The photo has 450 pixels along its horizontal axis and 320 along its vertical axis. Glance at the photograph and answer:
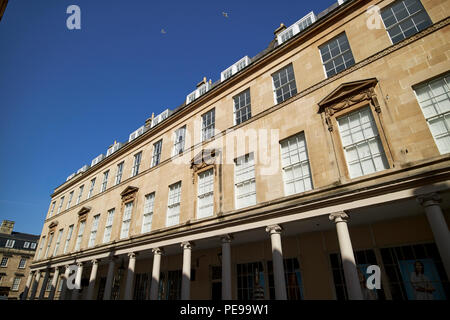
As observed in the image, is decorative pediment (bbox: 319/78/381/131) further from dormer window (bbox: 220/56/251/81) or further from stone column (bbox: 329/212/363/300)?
dormer window (bbox: 220/56/251/81)

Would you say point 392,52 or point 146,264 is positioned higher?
point 392,52

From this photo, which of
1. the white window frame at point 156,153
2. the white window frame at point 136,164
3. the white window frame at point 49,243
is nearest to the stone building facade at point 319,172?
the white window frame at point 156,153

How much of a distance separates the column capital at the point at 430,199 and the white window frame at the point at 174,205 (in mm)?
11379

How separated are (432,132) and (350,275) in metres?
5.22

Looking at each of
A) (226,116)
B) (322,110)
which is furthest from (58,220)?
(322,110)

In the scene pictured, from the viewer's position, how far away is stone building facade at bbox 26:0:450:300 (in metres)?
8.10

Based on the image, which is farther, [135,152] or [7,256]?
[7,256]

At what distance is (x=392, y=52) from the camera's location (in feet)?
30.6

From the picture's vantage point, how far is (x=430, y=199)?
7.04 metres

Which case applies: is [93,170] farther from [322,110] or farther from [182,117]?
[322,110]

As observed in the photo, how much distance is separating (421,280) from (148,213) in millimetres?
14508

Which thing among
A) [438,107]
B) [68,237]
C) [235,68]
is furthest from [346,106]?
Result: [68,237]
